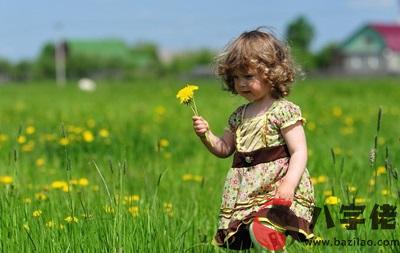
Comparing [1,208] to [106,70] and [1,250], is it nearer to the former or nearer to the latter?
[1,250]

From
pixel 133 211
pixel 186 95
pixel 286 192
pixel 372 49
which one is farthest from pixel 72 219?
pixel 372 49

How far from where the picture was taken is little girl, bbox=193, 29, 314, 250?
9.32ft

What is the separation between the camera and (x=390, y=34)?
280 feet

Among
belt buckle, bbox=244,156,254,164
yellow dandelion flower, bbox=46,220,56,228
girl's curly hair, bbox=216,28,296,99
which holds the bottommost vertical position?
yellow dandelion flower, bbox=46,220,56,228

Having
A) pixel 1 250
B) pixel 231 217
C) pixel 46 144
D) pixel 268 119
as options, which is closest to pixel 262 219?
pixel 231 217

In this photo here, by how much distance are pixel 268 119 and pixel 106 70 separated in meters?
85.0

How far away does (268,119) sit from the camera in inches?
116

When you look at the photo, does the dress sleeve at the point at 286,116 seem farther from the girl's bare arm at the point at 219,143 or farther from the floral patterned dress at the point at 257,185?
the girl's bare arm at the point at 219,143

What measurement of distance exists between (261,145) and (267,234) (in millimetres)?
364

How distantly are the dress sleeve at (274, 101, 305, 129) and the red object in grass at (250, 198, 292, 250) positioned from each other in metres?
0.31

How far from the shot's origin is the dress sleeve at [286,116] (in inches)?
114

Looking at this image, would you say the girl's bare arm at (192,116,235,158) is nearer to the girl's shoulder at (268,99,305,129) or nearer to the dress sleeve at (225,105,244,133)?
the dress sleeve at (225,105,244,133)

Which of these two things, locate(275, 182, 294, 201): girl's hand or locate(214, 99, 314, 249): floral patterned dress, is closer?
locate(275, 182, 294, 201): girl's hand

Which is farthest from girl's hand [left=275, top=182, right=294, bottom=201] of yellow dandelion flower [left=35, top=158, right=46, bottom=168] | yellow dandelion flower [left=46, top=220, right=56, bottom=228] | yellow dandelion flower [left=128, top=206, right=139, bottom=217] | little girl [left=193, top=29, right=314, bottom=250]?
yellow dandelion flower [left=35, top=158, right=46, bottom=168]
